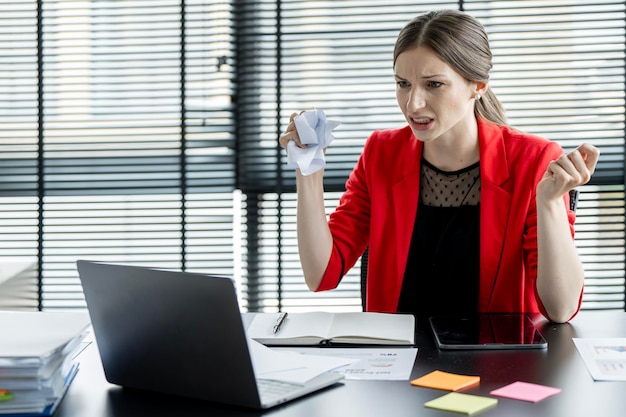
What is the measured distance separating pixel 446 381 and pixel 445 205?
923 millimetres

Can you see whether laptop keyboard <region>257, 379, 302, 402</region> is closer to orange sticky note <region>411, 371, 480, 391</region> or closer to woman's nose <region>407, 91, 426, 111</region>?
orange sticky note <region>411, 371, 480, 391</region>

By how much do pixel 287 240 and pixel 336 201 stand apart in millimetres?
237

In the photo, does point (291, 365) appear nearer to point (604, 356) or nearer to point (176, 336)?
point (176, 336)

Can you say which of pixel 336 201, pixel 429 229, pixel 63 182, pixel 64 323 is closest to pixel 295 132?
pixel 429 229

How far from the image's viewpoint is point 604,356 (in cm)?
146

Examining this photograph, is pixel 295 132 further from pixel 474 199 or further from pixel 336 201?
pixel 336 201

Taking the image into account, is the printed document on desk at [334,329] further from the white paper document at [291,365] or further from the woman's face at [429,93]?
the woman's face at [429,93]

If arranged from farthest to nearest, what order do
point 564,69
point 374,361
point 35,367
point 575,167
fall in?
1. point 564,69
2. point 575,167
3. point 374,361
4. point 35,367

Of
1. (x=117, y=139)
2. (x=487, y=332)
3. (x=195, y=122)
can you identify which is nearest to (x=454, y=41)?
(x=487, y=332)

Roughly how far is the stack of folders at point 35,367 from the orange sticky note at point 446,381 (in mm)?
538

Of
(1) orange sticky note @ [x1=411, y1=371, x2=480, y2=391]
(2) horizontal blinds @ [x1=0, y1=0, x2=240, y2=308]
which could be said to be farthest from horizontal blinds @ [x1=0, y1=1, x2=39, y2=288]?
(1) orange sticky note @ [x1=411, y1=371, x2=480, y2=391]

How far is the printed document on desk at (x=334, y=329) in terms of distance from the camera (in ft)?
5.13

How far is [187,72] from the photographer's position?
9.97 feet

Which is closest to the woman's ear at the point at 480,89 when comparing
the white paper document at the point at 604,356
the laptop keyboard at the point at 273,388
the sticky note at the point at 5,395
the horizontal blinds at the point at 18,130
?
the white paper document at the point at 604,356
